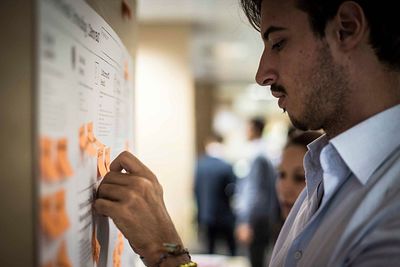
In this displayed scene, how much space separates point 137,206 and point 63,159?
279 millimetres

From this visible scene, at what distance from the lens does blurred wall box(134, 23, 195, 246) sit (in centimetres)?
447

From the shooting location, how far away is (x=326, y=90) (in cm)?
97

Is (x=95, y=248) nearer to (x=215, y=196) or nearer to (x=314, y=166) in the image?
(x=314, y=166)

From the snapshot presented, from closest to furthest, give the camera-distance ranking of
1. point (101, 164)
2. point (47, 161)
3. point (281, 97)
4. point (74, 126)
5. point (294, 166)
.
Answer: point (47, 161)
point (74, 126)
point (101, 164)
point (281, 97)
point (294, 166)

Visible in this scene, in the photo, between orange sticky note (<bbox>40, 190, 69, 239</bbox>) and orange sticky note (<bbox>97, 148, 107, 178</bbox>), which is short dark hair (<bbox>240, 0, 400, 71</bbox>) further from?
orange sticky note (<bbox>40, 190, 69, 239</bbox>)

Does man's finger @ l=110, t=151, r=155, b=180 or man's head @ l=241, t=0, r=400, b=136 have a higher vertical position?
man's head @ l=241, t=0, r=400, b=136

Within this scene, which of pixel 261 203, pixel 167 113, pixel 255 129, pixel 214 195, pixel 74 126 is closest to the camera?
pixel 74 126

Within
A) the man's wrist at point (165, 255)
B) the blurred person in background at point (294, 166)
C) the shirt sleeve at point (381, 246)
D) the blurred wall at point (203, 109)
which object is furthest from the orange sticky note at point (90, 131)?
the blurred wall at point (203, 109)

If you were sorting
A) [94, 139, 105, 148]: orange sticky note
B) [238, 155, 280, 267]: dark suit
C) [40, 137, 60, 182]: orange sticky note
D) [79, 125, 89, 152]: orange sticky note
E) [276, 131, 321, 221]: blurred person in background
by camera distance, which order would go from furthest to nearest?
1. [238, 155, 280, 267]: dark suit
2. [276, 131, 321, 221]: blurred person in background
3. [94, 139, 105, 148]: orange sticky note
4. [79, 125, 89, 152]: orange sticky note
5. [40, 137, 60, 182]: orange sticky note

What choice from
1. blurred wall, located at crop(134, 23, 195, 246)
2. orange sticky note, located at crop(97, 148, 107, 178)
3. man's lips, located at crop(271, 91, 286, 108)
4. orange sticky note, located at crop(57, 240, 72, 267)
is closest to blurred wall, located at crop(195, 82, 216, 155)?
blurred wall, located at crop(134, 23, 195, 246)

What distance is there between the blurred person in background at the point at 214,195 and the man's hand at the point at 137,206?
4.10 m

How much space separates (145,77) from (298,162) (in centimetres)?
266

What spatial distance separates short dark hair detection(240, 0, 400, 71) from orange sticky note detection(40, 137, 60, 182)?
2.00 feet

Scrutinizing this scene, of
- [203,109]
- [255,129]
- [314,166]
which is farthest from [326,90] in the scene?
[203,109]
